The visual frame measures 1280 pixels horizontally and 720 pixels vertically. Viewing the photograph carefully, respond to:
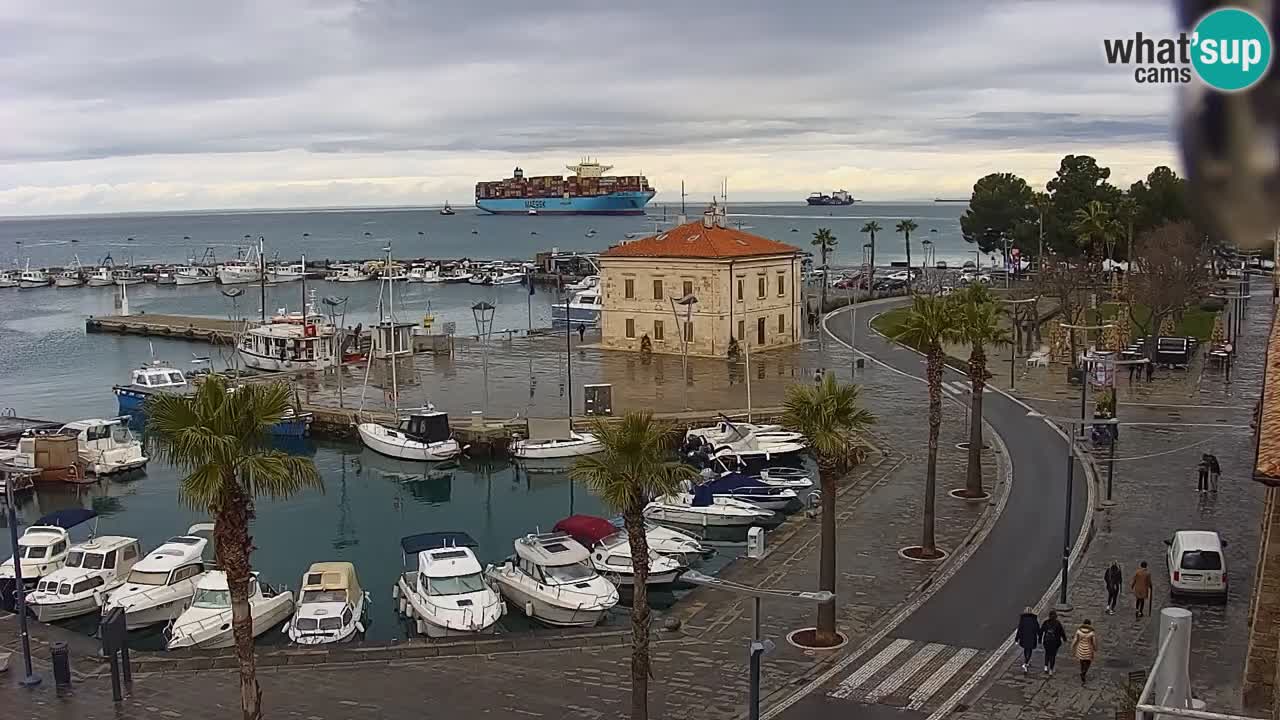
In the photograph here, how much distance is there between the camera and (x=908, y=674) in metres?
20.1

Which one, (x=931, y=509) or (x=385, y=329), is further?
(x=385, y=329)

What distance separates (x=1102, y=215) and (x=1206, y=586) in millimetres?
52343

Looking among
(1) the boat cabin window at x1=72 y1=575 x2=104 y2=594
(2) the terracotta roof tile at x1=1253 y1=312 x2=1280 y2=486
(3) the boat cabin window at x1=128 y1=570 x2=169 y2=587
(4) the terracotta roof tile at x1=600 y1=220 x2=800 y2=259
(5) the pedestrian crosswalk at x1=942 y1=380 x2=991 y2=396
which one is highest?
(4) the terracotta roof tile at x1=600 y1=220 x2=800 y2=259

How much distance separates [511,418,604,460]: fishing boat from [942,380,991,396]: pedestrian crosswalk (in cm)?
1634

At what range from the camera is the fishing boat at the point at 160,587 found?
2736cm

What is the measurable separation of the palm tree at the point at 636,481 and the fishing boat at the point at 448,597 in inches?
304

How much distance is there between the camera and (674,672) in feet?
68.3

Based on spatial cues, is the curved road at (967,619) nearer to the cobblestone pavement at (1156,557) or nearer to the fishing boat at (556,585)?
the cobblestone pavement at (1156,557)

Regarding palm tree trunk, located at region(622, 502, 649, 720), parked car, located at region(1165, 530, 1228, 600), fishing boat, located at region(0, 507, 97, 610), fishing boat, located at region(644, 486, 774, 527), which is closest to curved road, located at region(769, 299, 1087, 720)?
palm tree trunk, located at region(622, 502, 649, 720)

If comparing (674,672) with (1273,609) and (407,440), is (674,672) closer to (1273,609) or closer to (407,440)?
(1273,609)

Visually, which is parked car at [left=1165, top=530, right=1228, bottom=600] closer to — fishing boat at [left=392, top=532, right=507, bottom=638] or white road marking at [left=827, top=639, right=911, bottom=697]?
white road marking at [left=827, top=639, right=911, bottom=697]

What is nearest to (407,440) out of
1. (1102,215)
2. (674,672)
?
(674,672)

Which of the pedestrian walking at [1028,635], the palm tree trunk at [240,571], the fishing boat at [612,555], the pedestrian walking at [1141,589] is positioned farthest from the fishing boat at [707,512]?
the palm tree trunk at [240,571]

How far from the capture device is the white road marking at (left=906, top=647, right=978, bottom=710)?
19016 mm
